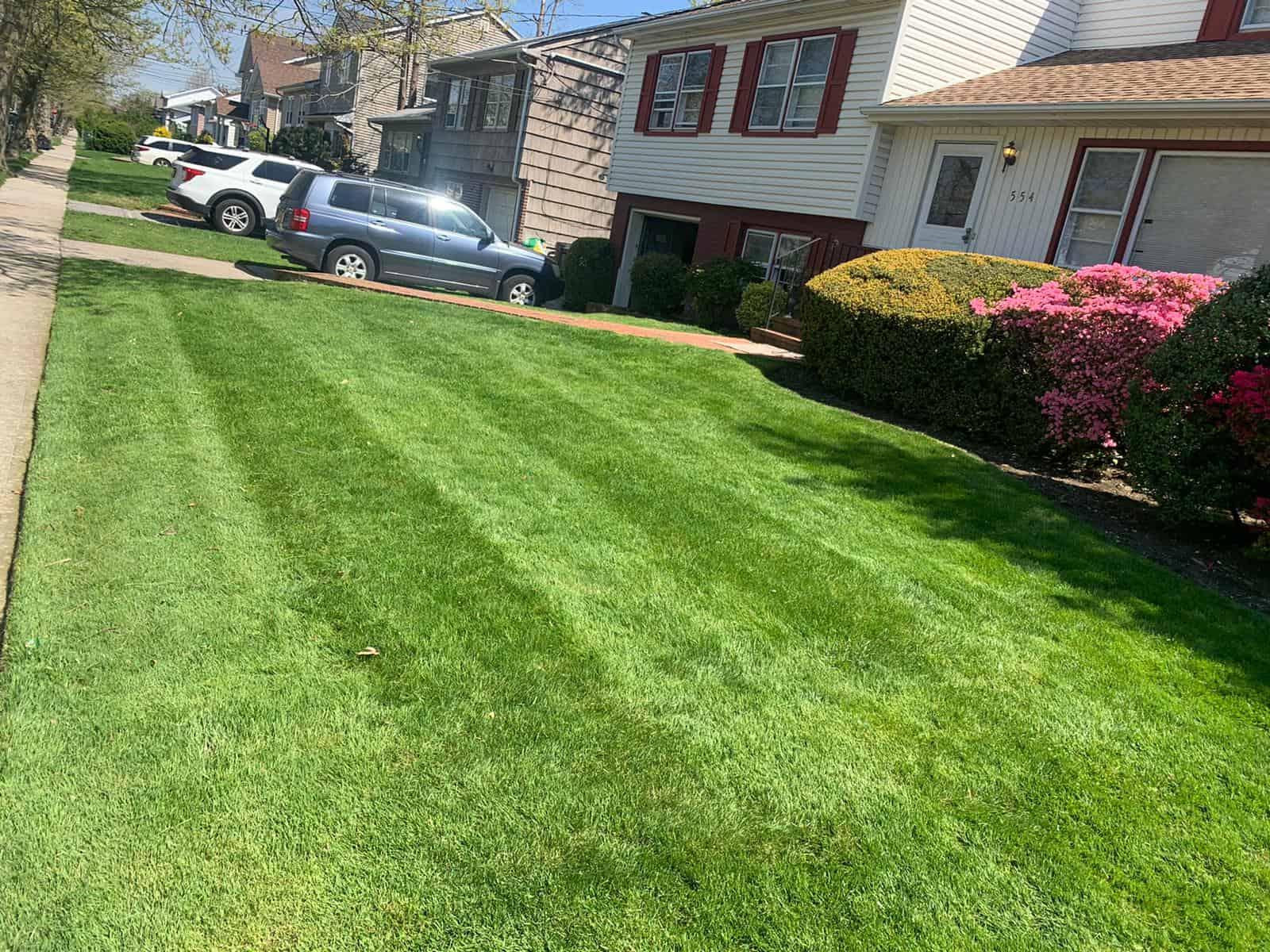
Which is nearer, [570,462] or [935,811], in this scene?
[935,811]

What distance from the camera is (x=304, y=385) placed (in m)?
6.79

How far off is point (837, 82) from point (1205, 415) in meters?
10.8

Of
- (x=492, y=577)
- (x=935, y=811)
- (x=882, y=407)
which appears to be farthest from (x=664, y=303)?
(x=935, y=811)

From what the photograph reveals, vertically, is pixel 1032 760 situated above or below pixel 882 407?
below

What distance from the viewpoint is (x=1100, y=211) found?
1171 centimetres

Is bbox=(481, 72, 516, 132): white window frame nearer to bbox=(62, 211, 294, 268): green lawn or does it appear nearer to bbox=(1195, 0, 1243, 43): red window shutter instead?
bbox=(62, 211, 294, 268): green lawn

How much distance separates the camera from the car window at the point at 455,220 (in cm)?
1475

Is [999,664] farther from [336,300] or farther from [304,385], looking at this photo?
[336,300]

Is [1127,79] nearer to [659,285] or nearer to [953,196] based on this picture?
[953,196]

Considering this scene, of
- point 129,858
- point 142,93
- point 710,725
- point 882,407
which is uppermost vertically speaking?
point 142,93

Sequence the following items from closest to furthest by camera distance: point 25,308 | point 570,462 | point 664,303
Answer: point 570,462
point 25,308
point 664,303

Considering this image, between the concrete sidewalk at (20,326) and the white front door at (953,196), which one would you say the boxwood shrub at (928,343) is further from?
the concrete sidewalk at (20,326)

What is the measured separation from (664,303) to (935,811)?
14839 mm

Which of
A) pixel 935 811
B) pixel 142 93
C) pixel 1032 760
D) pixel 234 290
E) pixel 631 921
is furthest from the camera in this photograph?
pixel 142 93
